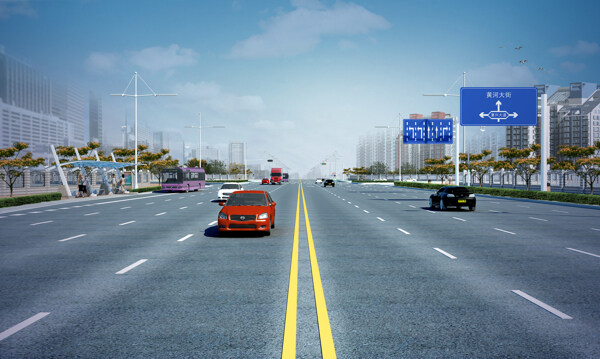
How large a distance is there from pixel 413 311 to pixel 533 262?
542 centimetres

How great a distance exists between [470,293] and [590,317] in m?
1.74

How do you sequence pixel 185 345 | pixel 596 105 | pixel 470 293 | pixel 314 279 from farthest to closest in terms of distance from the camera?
pixel 596 105, pixel 314 279, pixel 470 293, pixel 185 345

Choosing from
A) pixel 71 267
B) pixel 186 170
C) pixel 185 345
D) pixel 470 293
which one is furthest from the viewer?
pixel 186 170

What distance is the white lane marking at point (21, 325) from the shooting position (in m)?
5.67

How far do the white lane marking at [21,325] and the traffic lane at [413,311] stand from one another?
3.61 meters

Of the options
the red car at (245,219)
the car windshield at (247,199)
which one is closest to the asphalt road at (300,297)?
the red car at (245,219)

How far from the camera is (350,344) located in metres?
5.38

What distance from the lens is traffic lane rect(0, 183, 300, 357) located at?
528cm

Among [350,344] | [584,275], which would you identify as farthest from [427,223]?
[350,344]

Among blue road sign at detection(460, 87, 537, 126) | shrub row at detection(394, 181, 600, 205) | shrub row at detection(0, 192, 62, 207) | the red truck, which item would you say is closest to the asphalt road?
shrub row at detection(0, 192, 62, 207)

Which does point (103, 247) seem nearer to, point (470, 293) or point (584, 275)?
point (470, 293)

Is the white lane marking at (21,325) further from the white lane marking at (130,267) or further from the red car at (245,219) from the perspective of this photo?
the red car at (245,219)

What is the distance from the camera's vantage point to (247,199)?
56.9 ft

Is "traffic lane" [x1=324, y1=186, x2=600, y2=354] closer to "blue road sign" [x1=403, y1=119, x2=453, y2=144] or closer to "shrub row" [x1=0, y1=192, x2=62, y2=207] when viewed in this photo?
"shrub row" [x1=0, y1=192, x2=62, y2=207]
